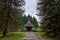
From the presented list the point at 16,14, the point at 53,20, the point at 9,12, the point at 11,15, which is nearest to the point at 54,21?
the point at 53,20

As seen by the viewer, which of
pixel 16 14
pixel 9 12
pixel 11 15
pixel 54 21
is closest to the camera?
pixel 54 21

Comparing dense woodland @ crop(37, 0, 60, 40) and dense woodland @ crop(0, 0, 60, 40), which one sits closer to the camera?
dense woodland @ crop(37, 0, 60, 40)

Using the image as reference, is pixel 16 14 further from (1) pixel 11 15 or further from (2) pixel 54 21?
(2) pixel 54 21

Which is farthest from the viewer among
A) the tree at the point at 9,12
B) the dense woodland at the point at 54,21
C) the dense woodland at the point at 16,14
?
the tree at the point at 9,12

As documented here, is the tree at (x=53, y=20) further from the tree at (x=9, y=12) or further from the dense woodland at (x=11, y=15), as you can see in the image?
the tree at (x=9, y=12)

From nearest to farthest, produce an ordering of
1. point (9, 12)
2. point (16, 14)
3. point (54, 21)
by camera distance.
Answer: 1. point (54, 21)
2. point (9, 12)
3. point (16, 14)

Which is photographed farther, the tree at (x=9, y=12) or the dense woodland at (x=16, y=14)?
the tree at (x=9, y=12)

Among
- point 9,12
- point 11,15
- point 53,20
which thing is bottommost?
point 53,20

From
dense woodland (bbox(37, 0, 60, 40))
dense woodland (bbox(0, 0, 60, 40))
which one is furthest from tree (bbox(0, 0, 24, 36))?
dense woodland (bbox(37, 0, 60, 40))

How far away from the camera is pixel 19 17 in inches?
980

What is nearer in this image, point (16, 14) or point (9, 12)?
point (9, 12)

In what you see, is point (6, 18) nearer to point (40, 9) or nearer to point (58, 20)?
point (40, 9)

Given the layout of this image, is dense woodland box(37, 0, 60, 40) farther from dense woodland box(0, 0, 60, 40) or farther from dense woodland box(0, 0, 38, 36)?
dense woodland box(0, 0, 38, 36)

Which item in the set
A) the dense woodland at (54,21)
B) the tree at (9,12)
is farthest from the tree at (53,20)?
the tree at (9,12)
